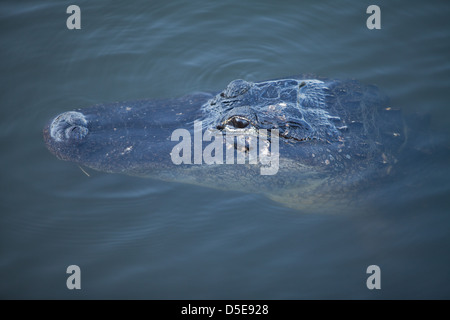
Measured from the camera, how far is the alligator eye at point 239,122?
3898 mm

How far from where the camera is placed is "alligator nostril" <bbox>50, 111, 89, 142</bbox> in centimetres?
411

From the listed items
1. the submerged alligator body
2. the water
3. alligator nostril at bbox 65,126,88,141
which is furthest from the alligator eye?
alligator nostril at bbox 65,126,88,141

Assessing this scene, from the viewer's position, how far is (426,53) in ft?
19.5

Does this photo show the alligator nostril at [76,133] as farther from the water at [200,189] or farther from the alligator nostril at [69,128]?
the water at [200,189]

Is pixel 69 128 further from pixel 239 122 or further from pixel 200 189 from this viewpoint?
pixel 239 122

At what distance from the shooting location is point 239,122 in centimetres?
392

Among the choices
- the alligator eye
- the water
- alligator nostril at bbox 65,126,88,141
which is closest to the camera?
the water

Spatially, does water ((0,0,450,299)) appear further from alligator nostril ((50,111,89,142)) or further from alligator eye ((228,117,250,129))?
alligator eye ((228,117,250,129))

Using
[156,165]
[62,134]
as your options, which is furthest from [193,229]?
[62,134]

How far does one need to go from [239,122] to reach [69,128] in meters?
1.87

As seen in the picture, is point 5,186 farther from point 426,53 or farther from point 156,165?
point 426,53

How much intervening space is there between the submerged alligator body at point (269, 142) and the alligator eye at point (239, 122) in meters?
0.01

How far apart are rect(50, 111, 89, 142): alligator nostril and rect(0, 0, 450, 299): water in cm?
57

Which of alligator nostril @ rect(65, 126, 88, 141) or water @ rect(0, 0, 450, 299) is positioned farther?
alligator nostril @ rect(65, 126, 88, 141)
